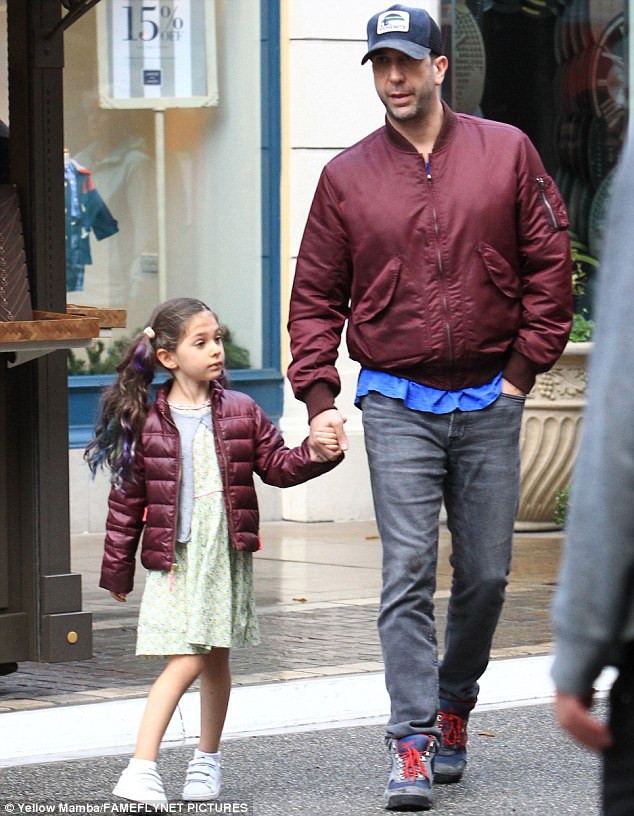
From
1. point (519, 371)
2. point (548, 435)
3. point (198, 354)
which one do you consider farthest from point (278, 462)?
point (548, 435)

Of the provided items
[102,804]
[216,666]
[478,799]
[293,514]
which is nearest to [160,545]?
[216,666]

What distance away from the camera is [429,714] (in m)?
4.80

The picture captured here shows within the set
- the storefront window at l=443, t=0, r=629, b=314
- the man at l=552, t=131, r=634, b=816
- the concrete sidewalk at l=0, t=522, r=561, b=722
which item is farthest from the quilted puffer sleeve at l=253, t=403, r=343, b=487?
the storefront window at l=443, t=0, r=629, b=314

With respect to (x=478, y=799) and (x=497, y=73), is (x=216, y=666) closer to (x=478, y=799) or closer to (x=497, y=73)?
(x=478, y=799)

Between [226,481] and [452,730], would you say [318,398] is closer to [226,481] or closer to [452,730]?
[226,481]

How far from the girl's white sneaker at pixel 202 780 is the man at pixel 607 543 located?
2595 mm

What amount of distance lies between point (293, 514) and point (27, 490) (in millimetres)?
4819

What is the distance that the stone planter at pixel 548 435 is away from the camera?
1053cm

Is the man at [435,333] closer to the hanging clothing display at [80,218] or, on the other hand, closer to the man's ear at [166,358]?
the man's ear at [166,358]

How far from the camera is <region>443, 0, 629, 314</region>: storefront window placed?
11.8m

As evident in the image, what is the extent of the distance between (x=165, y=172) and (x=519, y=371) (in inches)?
257

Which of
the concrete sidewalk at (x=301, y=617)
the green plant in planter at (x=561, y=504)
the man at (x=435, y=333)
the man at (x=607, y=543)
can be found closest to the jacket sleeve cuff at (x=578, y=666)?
the man at (x=607, y=543)

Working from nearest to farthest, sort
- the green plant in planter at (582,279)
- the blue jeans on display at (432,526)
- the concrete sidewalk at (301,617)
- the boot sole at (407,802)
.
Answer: the boot sole at (407,802) → the blue jeans on display at (432,526) → the concrete sidewalk at (301,617) → the green plant in planter at (582,279)

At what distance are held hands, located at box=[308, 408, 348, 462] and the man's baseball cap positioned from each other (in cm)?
103
